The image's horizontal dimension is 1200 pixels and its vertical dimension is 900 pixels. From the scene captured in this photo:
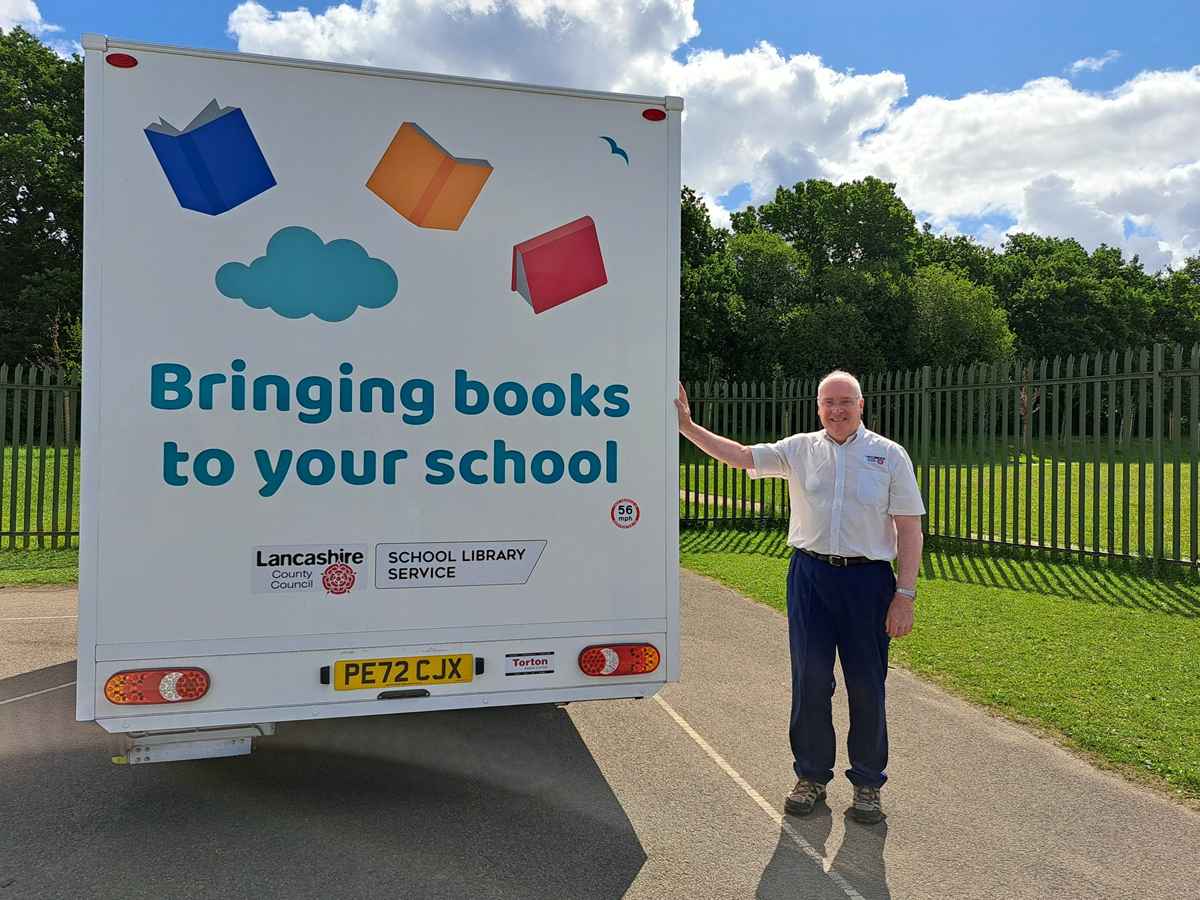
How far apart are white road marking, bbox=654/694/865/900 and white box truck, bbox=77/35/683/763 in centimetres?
81

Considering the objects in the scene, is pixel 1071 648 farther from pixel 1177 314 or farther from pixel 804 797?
pixel 1177 314

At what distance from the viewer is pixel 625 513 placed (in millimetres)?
3281

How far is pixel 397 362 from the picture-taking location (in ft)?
9.97

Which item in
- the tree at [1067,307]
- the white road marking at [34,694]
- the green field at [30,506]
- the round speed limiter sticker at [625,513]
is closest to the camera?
the round speed limiter sticker at [625,513]

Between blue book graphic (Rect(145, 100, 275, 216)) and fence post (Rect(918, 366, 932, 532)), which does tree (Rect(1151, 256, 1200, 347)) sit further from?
blue book graphic (Rect(145, 100, 275, 216))

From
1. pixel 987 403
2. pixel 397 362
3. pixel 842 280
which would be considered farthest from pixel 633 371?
pixel 842 280

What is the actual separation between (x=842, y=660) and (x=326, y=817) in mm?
2352

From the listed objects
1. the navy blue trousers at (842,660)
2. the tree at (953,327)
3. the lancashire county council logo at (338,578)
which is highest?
the tree at (953,327)

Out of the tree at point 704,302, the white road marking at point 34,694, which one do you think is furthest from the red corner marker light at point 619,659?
the tree at point 704,302

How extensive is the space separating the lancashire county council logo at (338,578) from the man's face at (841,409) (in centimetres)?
212

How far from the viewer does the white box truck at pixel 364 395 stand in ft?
9.10

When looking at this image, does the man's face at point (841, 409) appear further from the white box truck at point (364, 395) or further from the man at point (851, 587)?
the white box truck at point (364, 395)

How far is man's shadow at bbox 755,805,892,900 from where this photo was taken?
288 centimetres

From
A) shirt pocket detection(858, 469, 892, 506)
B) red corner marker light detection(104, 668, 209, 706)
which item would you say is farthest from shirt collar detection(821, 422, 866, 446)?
red corner marker light detection(104, 668, 209, 706)
